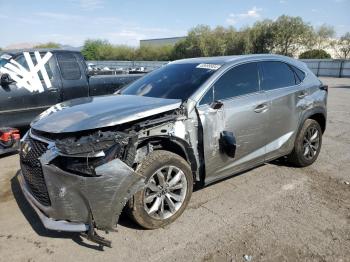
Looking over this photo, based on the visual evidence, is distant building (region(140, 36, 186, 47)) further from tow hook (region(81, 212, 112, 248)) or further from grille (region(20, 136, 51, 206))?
tow hook (region(81, 212, 112, 248))

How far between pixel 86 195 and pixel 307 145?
3829 mm

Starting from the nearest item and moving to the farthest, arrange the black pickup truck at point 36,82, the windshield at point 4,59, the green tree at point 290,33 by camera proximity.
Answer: the black pickup truck at point 36,82, the windshield at point 4,59, the green tree at point 290,33

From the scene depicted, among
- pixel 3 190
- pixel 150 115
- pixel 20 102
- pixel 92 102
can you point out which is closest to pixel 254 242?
pixel 150 115

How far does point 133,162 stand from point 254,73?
231cm

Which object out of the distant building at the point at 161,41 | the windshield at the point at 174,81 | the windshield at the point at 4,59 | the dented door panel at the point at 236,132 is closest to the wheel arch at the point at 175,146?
the dented door panel at the point at 236,132

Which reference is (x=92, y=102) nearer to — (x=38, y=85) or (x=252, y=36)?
(x=38, y=85)

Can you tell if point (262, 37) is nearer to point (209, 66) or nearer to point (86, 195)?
point (209, 66)

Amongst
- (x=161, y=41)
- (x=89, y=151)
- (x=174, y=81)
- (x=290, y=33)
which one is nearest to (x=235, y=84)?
(x=174, y=81)

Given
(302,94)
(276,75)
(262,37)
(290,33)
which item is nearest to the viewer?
(276,75)

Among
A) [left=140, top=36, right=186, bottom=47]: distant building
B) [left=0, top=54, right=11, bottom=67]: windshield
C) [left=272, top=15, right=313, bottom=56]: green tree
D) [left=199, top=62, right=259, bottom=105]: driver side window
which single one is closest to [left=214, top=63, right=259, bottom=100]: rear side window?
[left=199, top=62, right=259, bottom=105]: driver side window

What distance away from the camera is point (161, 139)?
3.76 meters

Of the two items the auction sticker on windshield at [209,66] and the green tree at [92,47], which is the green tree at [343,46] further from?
the auction sticker on windshield at [209,66]

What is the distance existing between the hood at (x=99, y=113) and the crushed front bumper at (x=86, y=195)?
0.39 m

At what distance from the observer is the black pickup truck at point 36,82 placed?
6.63 meters
